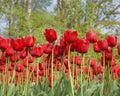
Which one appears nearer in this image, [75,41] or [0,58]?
[75,41]

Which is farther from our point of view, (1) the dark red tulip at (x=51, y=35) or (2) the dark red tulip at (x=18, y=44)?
(2) the dark red tulip at (x=18, y=44)

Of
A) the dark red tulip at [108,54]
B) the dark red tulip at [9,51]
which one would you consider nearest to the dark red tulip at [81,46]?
the dark red tulip at [108,54]

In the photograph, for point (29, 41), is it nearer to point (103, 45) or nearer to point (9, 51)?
point (9, 51)

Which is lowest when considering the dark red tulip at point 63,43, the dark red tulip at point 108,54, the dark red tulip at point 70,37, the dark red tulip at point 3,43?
the dark red tulip at point 108,54

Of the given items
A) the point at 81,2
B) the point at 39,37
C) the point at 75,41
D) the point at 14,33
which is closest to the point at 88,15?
the point at 81,2

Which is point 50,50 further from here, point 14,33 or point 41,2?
point 41,2

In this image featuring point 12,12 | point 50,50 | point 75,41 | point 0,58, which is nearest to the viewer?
point 75,41

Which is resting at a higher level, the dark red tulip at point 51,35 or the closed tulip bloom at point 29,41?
the dark red tulip at point 51,35

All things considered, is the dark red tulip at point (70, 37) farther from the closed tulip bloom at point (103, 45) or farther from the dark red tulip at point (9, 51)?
the dark red tulip at point (9, 51)

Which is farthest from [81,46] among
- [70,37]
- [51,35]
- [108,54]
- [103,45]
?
[108,54]

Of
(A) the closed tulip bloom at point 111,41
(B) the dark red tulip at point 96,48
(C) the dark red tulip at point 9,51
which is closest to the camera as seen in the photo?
(A) the closed tulip bloom at point 111,41

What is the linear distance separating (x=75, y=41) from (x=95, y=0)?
17.2m

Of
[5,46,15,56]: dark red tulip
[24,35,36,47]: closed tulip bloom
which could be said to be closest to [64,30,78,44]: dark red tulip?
[24,35,36,47]: closed tulip bloom

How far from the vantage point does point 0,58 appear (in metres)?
3.31
